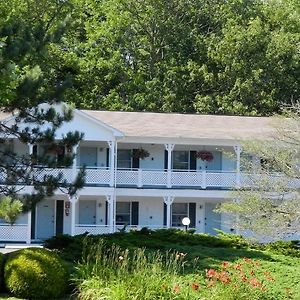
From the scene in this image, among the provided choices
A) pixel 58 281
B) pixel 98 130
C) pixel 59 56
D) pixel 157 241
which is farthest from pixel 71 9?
pixel 58 281

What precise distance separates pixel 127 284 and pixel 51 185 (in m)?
3.69

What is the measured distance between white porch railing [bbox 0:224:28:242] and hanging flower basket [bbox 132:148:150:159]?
5776mm

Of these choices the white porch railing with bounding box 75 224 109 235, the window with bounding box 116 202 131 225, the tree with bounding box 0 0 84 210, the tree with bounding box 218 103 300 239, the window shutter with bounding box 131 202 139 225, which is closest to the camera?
the tree with bounding box 0 0 84 210

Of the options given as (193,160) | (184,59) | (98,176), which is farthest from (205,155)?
(184,59)

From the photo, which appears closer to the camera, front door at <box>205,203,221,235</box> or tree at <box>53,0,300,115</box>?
front door at <box>205,203,221,235</box>

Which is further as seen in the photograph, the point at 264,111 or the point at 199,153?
the point at 264,111

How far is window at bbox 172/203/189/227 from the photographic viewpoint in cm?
3312

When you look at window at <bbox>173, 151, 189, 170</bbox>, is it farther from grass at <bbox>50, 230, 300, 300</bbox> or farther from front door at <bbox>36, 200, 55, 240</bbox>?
grass at <bbox>50, 230, 300, 300</bbox>

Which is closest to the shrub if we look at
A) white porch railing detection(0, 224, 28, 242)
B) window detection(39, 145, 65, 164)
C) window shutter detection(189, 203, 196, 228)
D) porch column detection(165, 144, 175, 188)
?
window detection(39, 145, 65, 164)

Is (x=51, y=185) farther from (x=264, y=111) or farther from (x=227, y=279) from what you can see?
(x=264, y=111)

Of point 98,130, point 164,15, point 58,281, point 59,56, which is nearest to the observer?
point 58,281

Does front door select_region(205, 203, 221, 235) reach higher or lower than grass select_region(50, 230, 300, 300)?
higher

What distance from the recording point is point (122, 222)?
107 ft

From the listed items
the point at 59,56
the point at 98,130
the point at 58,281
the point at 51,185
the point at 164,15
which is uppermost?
the point at 164,15
